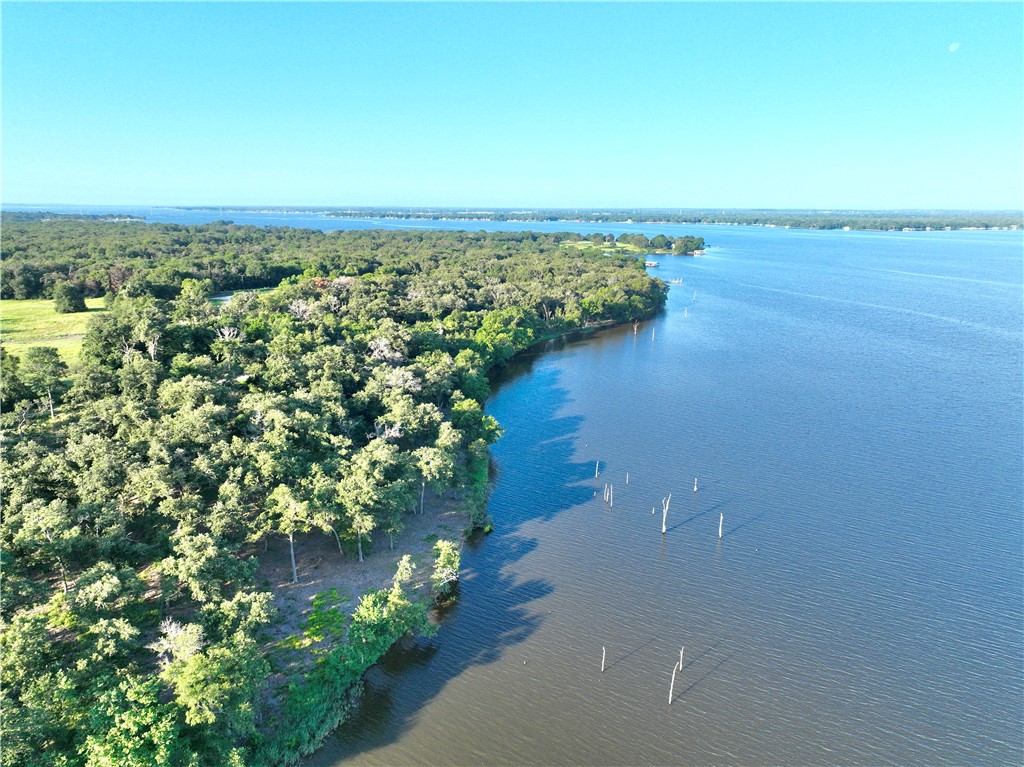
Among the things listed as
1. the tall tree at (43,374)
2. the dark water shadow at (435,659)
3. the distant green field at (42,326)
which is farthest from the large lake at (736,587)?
the distant green field at (42,326)

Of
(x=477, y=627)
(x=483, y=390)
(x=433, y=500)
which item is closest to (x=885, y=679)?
(x=477, y=627)

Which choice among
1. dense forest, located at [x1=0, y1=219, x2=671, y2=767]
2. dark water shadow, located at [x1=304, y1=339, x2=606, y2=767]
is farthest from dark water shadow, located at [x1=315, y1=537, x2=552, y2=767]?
dense forest, located at [x1=0, y1=219, x2=671, y2=767]

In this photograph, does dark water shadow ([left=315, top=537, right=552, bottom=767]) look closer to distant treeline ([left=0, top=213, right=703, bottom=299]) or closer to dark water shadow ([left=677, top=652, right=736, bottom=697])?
dark water shadow ([left=677, top=652, right=736, bottom=697])

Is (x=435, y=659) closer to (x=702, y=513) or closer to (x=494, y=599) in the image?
(x=494, y=599)

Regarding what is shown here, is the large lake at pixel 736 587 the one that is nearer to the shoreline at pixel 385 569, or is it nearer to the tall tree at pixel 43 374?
the shoreline at pixel 385 569

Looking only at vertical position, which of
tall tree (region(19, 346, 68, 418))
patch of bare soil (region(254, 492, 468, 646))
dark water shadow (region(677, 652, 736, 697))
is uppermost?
tall tree (region(19, 346, 68, 418))

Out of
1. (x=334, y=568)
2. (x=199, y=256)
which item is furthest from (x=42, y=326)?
(x=334, y=568)
